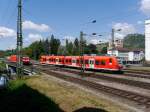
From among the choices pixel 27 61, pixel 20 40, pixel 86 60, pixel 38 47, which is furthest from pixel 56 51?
pixel 20 40

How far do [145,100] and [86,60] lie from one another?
38373 mm

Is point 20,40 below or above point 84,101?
above

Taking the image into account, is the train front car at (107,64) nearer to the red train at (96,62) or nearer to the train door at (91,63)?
the red train at (96,62)

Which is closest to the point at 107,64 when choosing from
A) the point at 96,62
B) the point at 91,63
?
the point at 96,62

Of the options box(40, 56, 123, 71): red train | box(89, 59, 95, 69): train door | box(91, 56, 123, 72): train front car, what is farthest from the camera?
box(89, 59, 95, 69): train door

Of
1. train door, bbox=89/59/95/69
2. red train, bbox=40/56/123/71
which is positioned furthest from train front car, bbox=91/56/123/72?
train door, bbox=89/59/95/69

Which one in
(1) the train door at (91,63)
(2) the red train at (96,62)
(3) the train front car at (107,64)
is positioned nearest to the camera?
(3) the train front car at (107,64)

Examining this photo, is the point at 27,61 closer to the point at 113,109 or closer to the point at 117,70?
the point at 117,70

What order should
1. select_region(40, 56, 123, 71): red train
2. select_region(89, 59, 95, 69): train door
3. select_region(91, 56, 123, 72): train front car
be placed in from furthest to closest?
select_region(89, 59, 95, 69): train door < select_region(40, 56, 123, 71): red train < select_region(91, 56, 123, 72): train front car

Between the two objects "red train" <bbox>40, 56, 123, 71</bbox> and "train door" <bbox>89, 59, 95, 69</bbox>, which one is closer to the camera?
"red train" <bbox>40, 56, 123, 71</bbox>

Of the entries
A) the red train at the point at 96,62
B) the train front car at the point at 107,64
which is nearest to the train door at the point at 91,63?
the red train at the point at 96,62

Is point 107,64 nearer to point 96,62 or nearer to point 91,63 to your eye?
point 96,62

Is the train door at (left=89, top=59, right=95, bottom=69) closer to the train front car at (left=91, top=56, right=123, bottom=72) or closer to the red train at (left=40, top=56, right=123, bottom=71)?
the red train at (left=40, top=56, right=123, bottom=71)

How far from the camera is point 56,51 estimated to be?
167 metres
